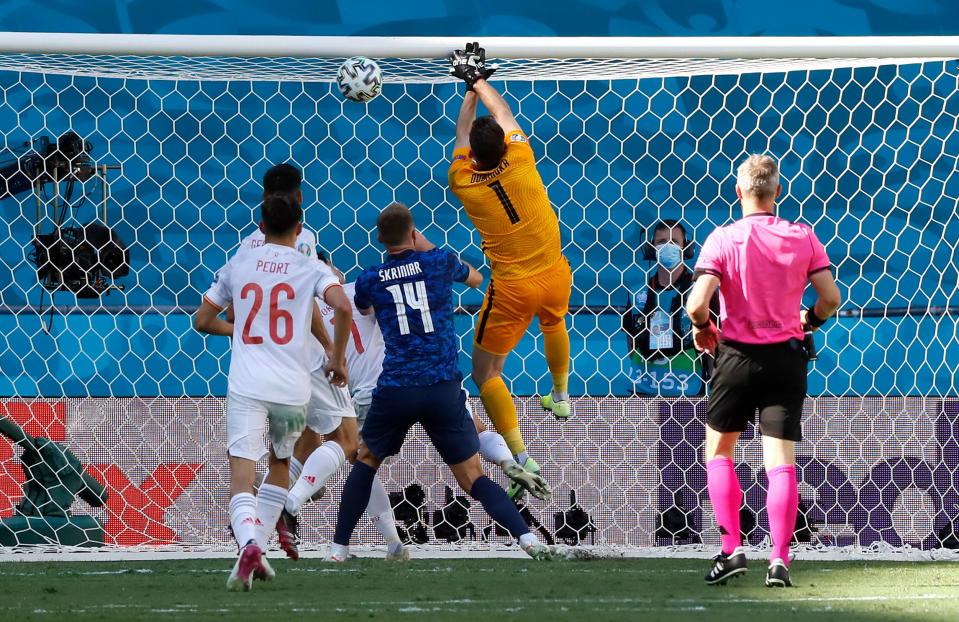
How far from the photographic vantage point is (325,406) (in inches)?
227

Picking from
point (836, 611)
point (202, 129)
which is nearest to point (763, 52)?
point (836, 611)

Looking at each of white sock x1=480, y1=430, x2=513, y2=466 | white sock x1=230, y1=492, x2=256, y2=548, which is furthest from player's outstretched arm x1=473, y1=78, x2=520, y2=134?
white sock x1=230, y1=492, x2=256, y2=548

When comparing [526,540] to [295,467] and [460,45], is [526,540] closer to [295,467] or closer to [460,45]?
[295,467]

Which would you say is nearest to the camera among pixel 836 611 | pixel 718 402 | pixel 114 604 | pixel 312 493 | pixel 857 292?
pixel 836 611

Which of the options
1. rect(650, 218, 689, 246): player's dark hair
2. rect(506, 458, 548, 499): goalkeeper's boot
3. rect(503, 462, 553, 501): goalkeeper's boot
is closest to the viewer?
rect(503, 462, 553, 501): goalkeeper's boot

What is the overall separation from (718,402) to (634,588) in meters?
0.70

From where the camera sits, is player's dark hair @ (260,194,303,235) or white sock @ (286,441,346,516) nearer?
player's dark hair @ (260,194,303,235)

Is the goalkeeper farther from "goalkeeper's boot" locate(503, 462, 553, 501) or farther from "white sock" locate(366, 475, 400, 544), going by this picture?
"white sock" locate(366, 475, 400, 544)

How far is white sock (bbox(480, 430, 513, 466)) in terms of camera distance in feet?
18.6

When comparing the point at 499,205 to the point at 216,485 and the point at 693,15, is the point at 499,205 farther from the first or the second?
the point at 693,15

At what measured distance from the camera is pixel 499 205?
5840mm

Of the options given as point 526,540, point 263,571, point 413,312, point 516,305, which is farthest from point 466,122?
point 263,571

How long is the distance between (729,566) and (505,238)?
2.11 m

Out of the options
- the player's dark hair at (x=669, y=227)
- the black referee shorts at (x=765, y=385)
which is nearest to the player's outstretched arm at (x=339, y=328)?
the black referee shorts at (x=765, y=385)
